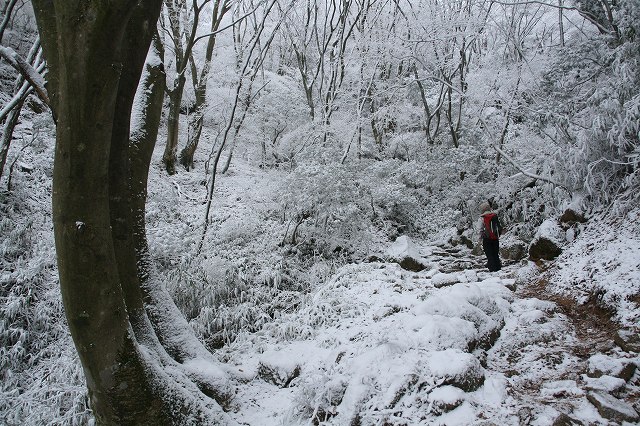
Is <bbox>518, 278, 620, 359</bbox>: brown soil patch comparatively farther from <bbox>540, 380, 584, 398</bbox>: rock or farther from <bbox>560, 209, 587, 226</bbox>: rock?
<bbox>560, 209, 587, 226</bbox>: rock

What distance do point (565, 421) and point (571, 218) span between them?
568 centimetres

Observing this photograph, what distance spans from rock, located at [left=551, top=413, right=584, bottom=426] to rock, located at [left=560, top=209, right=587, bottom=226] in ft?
17.9

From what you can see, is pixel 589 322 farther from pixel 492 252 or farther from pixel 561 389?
pixel 492 252

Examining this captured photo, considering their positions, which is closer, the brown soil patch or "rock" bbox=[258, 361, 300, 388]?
Result: the brown soil patch

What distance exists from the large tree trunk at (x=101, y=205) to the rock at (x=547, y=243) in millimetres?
6384

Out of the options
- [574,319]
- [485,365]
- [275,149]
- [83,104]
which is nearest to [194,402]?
[83,104]

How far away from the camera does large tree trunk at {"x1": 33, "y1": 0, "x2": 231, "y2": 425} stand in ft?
7.18

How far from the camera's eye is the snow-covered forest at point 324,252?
2.70 m

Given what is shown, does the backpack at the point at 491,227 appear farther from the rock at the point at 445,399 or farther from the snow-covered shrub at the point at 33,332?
the snow-covered shrub at the point at 33,332

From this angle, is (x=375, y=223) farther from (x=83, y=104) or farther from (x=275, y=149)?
(x=83, y=104)

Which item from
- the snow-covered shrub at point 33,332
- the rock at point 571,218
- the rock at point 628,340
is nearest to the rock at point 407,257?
the rock at point 571,218

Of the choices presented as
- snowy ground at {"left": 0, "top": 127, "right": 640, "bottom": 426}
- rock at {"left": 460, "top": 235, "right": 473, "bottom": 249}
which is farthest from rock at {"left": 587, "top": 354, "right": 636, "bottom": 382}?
rock at {"left": 460, "top": 235, "right": 473, "bottom": 249}

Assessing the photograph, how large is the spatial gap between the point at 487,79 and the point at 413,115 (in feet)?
12.2

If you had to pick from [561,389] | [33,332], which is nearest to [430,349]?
[561,389]
